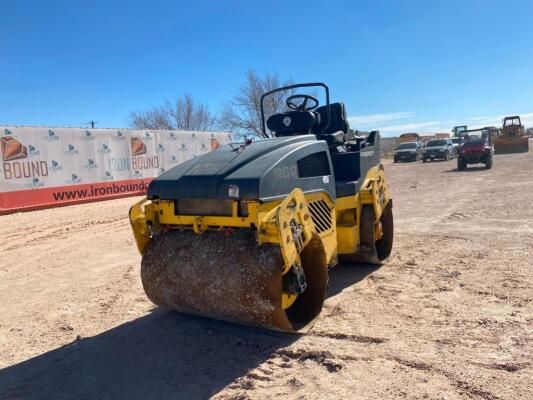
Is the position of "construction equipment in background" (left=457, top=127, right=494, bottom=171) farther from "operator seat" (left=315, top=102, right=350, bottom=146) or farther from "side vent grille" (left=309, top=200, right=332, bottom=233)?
"side vent grille" (left=309, top=200, right=332, bottom=233)

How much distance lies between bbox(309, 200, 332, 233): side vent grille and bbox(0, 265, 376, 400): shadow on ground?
1.07m

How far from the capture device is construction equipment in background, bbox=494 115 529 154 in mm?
32506

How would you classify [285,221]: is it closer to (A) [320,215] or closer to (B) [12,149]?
(A) [320,215]

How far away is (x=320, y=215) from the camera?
4.61 metres

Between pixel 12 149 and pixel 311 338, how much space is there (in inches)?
499

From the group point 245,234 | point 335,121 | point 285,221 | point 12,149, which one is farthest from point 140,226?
point 12,149

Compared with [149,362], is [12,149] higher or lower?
higher

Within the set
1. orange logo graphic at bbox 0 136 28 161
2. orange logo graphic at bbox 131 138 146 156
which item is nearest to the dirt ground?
orange logo graphic at bbox 0 136 28 161

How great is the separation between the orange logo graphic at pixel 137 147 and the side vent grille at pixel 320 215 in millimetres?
14320

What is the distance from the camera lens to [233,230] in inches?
156

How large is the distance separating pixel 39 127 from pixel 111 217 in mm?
4554

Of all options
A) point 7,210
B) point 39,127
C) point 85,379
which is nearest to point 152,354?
point 85,379

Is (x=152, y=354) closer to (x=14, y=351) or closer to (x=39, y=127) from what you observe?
(x=14, y=351)

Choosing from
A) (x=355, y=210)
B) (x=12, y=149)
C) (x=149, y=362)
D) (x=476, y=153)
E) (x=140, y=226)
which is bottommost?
(x=149, y=362)
